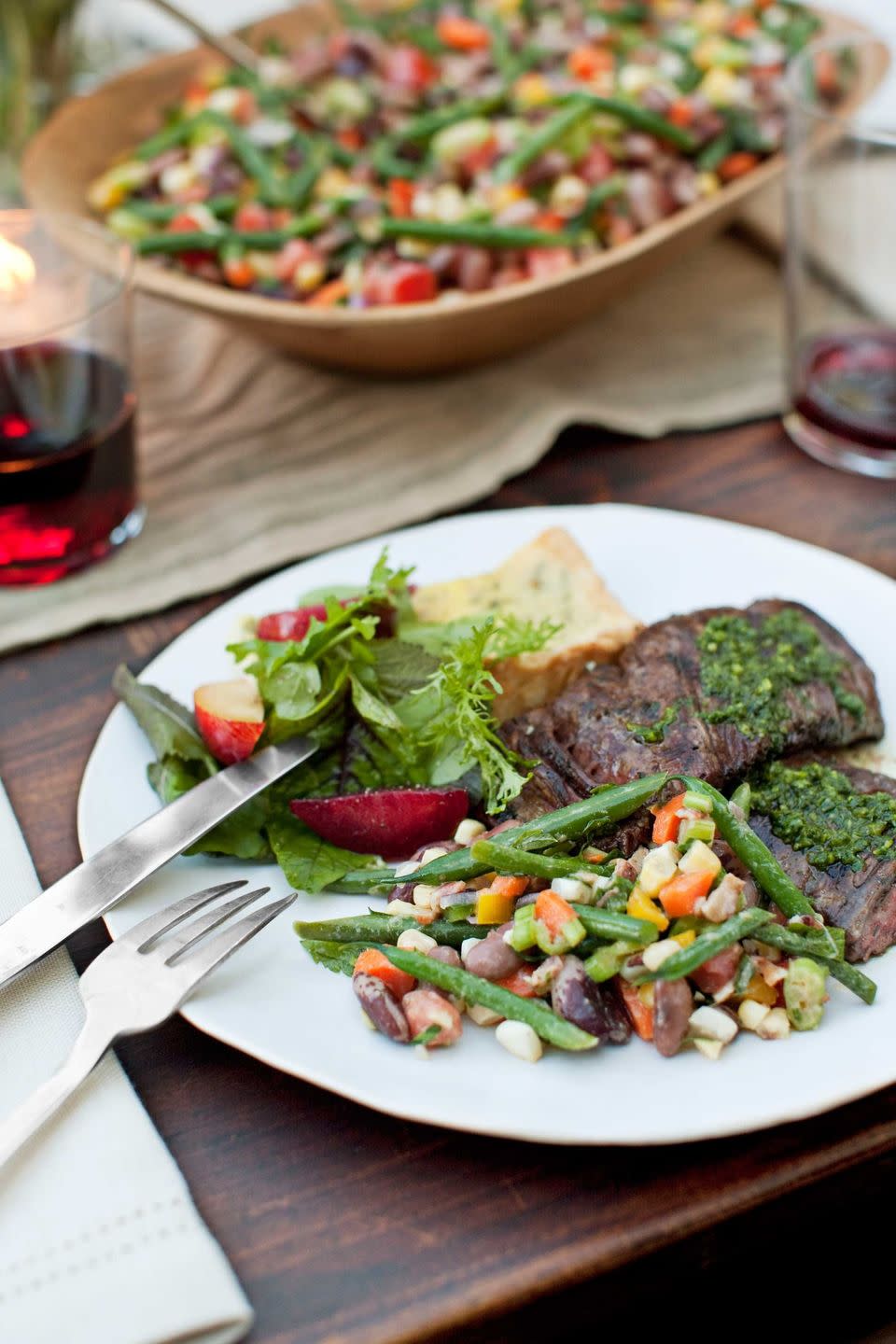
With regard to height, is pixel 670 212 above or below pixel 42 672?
above

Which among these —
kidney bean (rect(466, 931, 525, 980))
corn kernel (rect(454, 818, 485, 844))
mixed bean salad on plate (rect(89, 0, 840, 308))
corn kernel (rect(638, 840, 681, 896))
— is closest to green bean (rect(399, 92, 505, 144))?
mixed bean salad on plate (rect(89, 0, 840, 308))

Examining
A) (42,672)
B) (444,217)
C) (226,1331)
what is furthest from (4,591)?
(226,1331)

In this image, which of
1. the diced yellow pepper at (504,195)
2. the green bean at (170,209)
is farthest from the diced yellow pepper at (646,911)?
the green bean at (170,209)

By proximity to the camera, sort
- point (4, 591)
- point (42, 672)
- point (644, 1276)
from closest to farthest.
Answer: point (644, 1276) → point (42, 672) → point (4, 591)

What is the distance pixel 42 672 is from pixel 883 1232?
252 cm

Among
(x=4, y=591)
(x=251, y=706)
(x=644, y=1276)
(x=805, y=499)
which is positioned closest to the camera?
(x=644, y=1276)

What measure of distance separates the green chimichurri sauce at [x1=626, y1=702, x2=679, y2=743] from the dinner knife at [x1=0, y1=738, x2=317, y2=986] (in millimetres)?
743

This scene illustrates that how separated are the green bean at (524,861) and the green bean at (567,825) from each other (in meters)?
0.05

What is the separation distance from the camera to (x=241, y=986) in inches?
99.7

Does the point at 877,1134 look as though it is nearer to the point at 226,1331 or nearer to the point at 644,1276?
the point at 644,1276

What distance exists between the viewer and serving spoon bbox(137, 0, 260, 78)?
4.64 metres

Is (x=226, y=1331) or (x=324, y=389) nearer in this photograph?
(x=226, y=1331)

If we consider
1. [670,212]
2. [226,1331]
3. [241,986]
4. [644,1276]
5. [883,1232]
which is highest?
[670,212]

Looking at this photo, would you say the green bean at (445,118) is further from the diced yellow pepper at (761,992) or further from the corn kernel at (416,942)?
the diced yellow pepper at (761,992)
